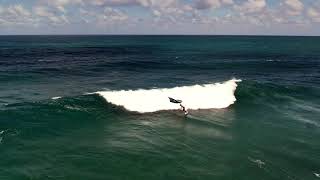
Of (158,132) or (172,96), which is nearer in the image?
(158,132)

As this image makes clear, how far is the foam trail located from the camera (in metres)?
43.5

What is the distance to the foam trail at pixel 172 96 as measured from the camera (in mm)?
43500

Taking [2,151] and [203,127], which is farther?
[203,127]

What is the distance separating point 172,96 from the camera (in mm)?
48688

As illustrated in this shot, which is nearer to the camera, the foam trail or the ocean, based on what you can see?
the ocean

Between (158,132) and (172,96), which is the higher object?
(172,96)

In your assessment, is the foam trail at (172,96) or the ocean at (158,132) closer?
the ocean at (158,132)

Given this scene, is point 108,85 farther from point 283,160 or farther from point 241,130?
point 283,160

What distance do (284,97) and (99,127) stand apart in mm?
27126

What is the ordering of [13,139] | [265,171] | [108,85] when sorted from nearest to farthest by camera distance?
[265,171], [13,139], [108,85]

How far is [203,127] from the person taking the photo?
35250 mm

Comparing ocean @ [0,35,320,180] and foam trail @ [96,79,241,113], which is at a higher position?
foam trail @ [96,79,241,113]

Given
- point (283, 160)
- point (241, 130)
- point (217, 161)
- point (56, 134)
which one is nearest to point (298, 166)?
point (283, 160)

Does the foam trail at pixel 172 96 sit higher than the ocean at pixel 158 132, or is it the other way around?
the foam trail at pixel 172 96
